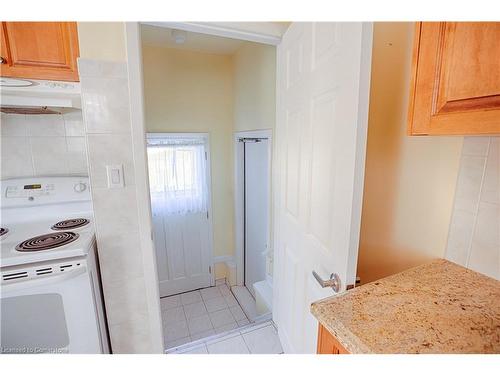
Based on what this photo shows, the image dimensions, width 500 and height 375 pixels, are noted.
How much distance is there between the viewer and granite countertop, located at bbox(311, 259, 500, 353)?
56cm

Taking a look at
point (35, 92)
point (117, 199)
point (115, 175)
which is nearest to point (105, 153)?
point (115, 175)

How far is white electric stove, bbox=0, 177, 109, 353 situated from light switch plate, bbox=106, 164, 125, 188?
0.30 metres

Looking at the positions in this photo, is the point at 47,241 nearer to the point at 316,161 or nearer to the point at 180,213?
A: the point at 316,161

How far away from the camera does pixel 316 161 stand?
97cm

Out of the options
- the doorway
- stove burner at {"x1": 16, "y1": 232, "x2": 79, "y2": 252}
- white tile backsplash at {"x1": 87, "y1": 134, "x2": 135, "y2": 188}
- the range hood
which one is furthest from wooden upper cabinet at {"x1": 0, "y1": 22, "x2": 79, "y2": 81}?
the doorway

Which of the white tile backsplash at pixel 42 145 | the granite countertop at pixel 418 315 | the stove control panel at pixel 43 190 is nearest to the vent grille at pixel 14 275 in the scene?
the stove control panel at pixel 43 190

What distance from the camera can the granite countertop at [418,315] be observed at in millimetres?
562

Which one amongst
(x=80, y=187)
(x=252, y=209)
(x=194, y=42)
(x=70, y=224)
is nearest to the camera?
(x=70, y=224)

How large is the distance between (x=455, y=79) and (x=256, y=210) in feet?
6.92

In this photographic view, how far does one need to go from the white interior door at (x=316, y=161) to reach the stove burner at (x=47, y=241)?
3.70 ft

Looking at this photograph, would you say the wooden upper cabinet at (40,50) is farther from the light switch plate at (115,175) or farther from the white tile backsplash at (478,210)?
the white tile backsplash at (478,210)

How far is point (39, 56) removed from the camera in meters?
1.11
